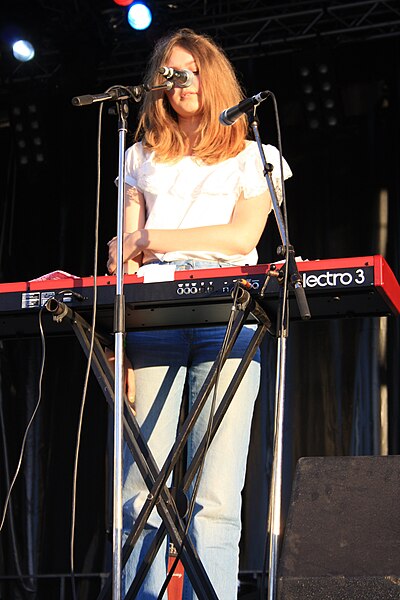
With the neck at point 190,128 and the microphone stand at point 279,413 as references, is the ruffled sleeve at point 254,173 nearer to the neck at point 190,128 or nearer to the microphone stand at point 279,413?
the neck at point 190,128

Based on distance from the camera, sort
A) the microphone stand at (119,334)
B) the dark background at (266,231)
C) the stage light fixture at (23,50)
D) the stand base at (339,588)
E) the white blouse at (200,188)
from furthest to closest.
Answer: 1. the stage light fixture at (23,50)
2. the dark background at (266,231)
3. the white blouse at (200,188)
4. the microphone stand at (119,334)
5. the stand base at (339,588)

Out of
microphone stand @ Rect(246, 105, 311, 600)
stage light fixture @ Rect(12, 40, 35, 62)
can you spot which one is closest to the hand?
microphone stand @ Rect(246, 105, 311, 600)

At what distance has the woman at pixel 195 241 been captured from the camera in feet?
7.73

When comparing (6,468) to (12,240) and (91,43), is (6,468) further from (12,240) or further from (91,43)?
(91,43)

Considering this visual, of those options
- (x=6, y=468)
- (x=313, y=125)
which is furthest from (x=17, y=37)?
(x=6, y=468)

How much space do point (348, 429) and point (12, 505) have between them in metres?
1.84

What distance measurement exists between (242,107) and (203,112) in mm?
368

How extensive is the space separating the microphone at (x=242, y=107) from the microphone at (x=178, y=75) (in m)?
0.20

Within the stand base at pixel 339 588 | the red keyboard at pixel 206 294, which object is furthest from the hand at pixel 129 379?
the stand base at pixel 339 588

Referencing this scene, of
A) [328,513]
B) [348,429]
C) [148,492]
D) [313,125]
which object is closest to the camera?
[328,513]

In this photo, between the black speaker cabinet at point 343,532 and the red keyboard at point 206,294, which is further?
the red keyboard at point 206,294

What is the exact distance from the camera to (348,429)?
15.8ft

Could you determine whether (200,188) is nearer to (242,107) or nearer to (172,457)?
(242,107)

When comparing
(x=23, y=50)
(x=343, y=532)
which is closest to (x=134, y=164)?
(x=343, y=532)
